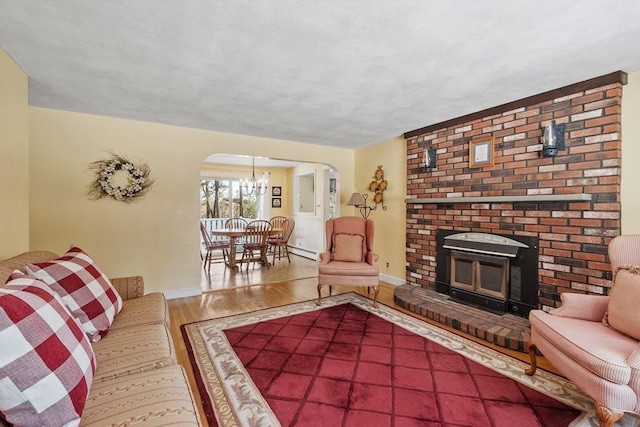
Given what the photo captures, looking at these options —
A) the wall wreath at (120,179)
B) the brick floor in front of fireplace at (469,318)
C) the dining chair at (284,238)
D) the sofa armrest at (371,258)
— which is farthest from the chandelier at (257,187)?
the brick floor in front of fireplace at (469,318)

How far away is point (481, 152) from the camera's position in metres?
3.26

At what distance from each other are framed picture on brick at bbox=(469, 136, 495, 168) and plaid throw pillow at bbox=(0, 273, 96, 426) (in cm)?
365

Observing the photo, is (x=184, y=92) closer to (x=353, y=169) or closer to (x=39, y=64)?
(x=39, y=64)

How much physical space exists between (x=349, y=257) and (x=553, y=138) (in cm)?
246

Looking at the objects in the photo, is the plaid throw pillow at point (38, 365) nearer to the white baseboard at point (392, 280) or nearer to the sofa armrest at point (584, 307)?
the sofa armrest at point (584, 307)

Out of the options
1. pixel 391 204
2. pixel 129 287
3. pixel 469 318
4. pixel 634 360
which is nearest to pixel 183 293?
pixel 129 287

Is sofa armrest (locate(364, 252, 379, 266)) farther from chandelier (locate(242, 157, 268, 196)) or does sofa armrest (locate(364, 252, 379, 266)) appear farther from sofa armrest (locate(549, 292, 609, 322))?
chandelier (locate(242, 157, 268, 196))

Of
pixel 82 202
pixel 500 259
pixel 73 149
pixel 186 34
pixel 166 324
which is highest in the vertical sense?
pixel 186 34

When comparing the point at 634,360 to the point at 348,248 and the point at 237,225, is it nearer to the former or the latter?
the point at 348,248

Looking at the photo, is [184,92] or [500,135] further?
[500,135]

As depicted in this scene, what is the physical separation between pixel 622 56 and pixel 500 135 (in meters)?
1.10

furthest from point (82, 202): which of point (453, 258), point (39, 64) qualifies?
point (453, 258)

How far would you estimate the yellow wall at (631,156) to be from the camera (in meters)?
2.29

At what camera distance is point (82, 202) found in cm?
329
